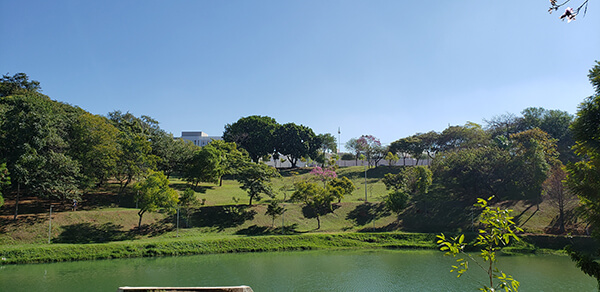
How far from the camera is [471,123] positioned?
63.9 m

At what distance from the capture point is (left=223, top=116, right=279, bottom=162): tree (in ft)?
217

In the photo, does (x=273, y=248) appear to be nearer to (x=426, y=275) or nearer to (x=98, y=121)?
(x=426, y=275)

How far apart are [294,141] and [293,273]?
4514 cm

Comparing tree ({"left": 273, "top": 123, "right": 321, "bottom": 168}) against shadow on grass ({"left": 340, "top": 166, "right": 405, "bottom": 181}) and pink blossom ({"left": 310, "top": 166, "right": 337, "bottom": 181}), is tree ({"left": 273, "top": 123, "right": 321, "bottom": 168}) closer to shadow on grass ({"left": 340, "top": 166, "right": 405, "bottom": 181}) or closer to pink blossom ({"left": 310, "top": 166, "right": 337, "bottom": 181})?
shadow on grass ({"left": 340, "top": 166, "right": 405, "bottom": 181})

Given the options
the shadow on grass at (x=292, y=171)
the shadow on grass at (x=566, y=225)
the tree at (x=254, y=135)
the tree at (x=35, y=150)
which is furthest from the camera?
the tree at (x=254, y=135)

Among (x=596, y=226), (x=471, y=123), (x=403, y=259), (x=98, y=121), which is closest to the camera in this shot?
(x=596, y=226)

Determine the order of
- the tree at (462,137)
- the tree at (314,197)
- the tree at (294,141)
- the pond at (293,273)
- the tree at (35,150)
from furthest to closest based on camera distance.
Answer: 1. the tree at (294,141)
2. the tree at (462,137)
3. the tree at (314,197)
4. the tree at (35,150)
5. the pond at (293,273)

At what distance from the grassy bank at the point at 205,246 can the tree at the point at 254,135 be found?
1282 inches

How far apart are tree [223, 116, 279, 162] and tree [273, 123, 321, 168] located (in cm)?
126

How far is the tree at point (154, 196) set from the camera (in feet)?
108

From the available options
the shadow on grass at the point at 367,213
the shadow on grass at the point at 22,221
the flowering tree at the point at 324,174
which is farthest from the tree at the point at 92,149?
the shadow on grass at the point at 367,213

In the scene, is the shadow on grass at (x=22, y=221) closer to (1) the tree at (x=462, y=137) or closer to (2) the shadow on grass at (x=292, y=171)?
(2) the shadow on grass at (x=292, y=171)

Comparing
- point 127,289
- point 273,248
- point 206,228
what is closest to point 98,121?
point 206,228

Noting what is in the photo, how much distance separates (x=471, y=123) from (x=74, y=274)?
2416 inches
